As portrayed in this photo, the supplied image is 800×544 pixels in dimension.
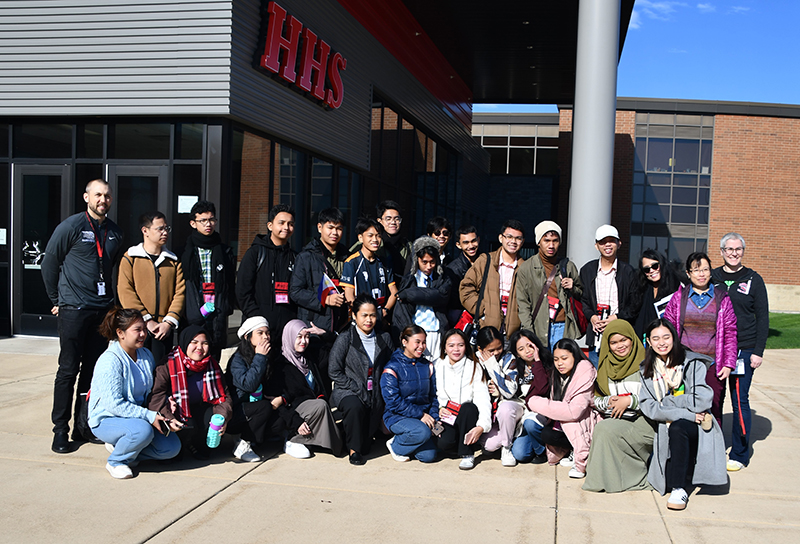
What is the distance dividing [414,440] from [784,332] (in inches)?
559

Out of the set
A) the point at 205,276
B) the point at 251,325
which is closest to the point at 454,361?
the point at 251,325

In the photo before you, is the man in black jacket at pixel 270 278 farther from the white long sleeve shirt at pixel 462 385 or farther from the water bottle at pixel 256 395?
the white long sleeve shirt at pixel 462 385

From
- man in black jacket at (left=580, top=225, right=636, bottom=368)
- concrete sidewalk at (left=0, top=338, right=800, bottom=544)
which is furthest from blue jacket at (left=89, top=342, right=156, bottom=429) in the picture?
man in black jacket at (left=580, top=225, right=636, bottom=368)

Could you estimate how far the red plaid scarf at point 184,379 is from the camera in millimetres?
4621

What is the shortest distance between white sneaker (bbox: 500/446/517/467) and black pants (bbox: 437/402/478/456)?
0.23 meters

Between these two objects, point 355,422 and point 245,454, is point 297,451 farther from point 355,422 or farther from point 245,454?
point 355,422

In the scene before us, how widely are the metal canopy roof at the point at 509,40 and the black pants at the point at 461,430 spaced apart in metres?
10.9

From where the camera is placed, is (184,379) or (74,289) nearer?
(184,379)

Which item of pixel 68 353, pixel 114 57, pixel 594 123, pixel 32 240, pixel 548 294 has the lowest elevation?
pixel 68 353

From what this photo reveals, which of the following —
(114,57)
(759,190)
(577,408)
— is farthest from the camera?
(759,190)

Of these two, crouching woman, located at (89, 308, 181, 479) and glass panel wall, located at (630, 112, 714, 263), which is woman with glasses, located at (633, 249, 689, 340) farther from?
glass panel wall, located at (630, 112, 714, 263)

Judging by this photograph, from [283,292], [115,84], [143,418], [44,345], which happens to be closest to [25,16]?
[115,84]

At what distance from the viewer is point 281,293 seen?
218 inches

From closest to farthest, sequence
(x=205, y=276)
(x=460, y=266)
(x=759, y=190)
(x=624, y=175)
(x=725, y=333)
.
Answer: (x=725, y=333) → (x=205, y=276) → (x=460, y=266) → (x=759, y=190) → (x=624, y=175)
